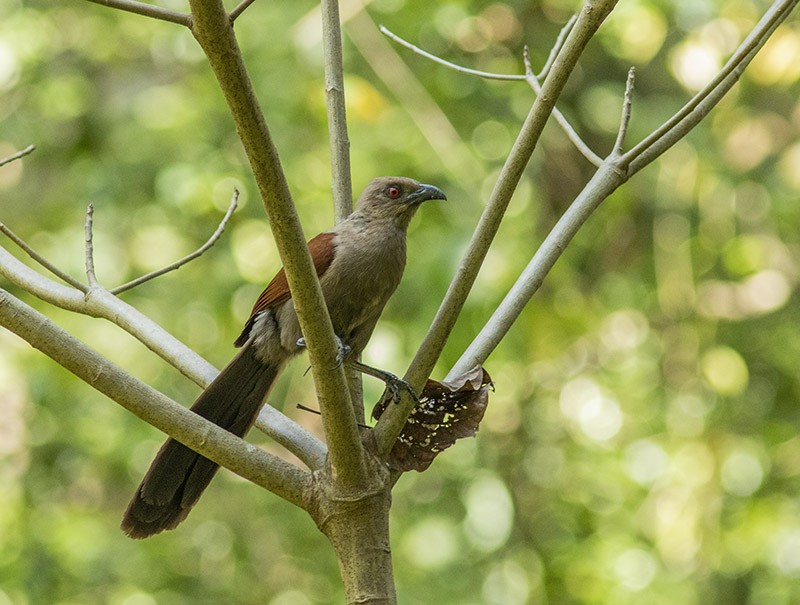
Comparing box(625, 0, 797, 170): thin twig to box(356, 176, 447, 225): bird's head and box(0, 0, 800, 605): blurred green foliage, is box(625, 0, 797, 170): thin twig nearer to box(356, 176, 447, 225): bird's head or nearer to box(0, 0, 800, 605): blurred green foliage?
box(356, 176, 447, 225): bird's head

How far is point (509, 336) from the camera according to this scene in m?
5.18

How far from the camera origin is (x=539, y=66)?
6027mm

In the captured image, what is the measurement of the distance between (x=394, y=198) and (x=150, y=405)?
208cm

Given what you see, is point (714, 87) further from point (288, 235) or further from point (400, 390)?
point (288, 235)

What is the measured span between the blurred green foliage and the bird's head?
36.2 inches

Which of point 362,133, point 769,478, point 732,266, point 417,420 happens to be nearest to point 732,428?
point 769,478

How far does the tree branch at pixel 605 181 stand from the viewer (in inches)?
96.1

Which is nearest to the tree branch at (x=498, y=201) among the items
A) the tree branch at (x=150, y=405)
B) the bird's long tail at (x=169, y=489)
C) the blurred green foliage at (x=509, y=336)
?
the tree branch at (x=150, y=405)

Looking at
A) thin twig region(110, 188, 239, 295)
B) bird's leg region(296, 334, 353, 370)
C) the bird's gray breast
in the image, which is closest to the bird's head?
the bird's gray breast

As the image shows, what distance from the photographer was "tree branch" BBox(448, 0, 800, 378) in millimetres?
2441

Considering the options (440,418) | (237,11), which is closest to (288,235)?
(237,11)

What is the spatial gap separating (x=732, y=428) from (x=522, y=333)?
1.83 m

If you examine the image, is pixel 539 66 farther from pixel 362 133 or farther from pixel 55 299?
pixel 55 299

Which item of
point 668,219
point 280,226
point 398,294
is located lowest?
point 280,226
